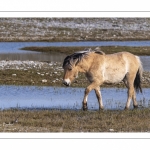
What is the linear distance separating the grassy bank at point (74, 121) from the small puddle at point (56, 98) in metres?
1.55

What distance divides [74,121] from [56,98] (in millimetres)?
5838

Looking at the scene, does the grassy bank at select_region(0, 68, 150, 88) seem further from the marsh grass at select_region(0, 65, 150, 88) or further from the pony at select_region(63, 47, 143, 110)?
the pony at select_region(63, 47, 143, 110)

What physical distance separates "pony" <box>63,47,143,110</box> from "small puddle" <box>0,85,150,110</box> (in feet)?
3.16

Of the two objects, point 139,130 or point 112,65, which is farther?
point 112,65

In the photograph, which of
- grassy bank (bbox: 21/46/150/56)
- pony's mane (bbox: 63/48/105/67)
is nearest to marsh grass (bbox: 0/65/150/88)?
pony's mane (bbox: 63/48/105/67)

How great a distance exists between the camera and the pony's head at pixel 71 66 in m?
18.5

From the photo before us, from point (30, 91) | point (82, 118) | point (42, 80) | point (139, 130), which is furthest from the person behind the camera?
point (42, 80)

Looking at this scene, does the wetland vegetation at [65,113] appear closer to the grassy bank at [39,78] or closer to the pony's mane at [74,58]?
the grassy bank at [39,78]

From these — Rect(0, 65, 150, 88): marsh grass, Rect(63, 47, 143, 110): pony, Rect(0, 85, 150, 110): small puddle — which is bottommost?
Rect(0, 65, 150, 88): marsh grass

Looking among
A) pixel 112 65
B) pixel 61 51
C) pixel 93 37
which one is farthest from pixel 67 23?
pixel 112 65

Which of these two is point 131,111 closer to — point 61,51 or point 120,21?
point 61,51

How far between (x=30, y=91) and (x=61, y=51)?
2616cm

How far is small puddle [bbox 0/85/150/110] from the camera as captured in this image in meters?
20.0

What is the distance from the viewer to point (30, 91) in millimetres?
24562
